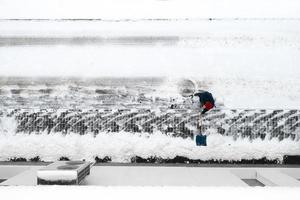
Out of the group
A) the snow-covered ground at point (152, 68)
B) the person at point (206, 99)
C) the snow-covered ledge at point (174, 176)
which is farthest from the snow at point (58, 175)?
the person at point (206, 99)

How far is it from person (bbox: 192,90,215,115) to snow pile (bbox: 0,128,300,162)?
18 cm

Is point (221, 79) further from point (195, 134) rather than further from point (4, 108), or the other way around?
point (4, 108)

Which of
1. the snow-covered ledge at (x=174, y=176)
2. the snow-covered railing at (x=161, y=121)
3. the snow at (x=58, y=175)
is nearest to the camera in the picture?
the snow at (x=58, y=175)

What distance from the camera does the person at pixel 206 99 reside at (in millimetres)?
2468

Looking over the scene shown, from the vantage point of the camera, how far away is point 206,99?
2.47m

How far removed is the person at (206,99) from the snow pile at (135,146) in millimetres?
182

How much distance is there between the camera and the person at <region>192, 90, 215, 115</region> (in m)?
2.47

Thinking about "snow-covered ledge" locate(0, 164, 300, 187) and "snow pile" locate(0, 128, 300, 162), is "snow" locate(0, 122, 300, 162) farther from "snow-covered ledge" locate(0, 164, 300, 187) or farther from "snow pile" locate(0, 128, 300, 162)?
"snow-covered ledge" locate(0, 164, 300, 187)

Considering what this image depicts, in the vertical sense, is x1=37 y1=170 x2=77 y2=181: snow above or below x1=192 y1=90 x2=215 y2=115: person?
below

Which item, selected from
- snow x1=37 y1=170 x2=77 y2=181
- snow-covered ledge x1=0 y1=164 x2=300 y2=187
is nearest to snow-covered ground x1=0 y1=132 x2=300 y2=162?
snow-covered ledge x1=0 y1=164 x2=300 y2=187

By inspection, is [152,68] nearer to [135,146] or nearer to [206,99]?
[206,99]

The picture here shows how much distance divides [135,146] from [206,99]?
0.57m

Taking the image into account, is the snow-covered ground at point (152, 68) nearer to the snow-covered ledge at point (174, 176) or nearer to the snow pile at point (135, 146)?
the snow pile at point (135, 146)

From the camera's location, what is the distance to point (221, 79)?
2.49m
